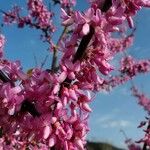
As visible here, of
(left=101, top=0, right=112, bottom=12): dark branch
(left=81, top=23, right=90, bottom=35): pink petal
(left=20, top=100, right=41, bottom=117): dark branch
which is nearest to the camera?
(left=81, top=23, right=90, bottom=35): pink petal

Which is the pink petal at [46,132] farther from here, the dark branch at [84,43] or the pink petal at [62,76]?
the dark branch at [84,43]

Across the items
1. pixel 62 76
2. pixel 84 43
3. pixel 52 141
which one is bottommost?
pixel 52 141

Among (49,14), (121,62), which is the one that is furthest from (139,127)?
(121,62)

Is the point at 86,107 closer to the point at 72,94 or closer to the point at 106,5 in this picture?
the point at 72,94

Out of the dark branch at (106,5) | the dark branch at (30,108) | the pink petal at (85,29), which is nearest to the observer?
the pink petal at (85,29)

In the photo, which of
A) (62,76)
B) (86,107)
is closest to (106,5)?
(62,76)

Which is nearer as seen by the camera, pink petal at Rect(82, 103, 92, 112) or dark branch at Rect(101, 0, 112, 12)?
dark branch at Rect(101, 0, 112, 12)

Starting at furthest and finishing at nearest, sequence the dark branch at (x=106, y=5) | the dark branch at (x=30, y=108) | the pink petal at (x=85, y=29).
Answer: the dark branch at (x=30, y=108) → the dark branch at (x=106, y=5) → the pink petal at (x=85, y=29)

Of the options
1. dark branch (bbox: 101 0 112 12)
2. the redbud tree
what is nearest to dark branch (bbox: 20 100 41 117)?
the redbud tree

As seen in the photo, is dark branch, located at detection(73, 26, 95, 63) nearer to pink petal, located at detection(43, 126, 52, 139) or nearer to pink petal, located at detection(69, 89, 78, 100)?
pink petal, located at detection(69, 89, 78, 100)

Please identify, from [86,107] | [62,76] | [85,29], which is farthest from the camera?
[86,107]

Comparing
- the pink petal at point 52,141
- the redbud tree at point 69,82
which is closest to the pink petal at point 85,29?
the redbud tree at point 69,82

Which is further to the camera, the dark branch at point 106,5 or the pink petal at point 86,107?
the pink petal at point 86,107
